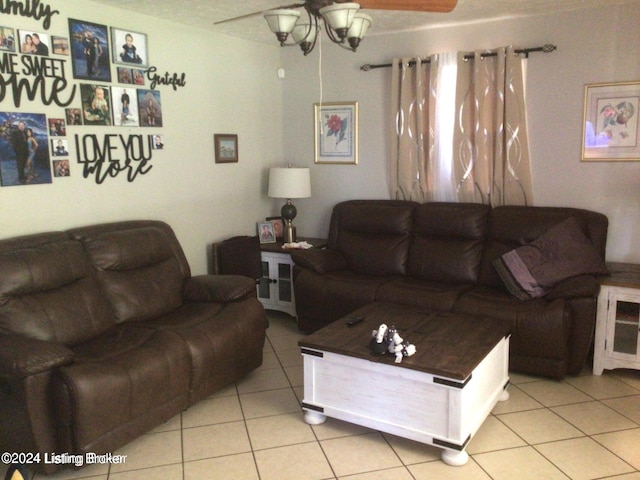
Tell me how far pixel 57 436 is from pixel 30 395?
0.81 ft

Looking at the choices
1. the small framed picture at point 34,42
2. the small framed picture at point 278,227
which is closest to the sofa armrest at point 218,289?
the small framed picture at point 278,227

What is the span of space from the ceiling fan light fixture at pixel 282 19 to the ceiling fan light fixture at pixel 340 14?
132mm

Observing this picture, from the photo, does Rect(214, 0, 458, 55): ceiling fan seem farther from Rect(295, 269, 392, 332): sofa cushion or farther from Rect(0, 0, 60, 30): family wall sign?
Rect(295, 269, 392, 332): sofa cushion

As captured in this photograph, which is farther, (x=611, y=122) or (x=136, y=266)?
(x=611, y=122)

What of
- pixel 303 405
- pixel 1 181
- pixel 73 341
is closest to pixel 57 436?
pixel 73 341

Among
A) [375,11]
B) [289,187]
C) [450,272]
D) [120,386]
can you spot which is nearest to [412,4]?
[375,11]

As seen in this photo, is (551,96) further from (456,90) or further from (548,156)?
(456,90)

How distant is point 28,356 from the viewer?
91.1 inches

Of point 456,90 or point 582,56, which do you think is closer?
point 582,56

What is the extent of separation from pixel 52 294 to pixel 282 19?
1804 mm

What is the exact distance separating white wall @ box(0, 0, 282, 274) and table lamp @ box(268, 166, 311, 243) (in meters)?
0.30

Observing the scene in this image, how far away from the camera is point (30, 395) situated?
2305 mm

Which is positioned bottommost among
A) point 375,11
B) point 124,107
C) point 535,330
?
point 535,330

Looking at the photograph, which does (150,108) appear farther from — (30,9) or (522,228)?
(522,228)
